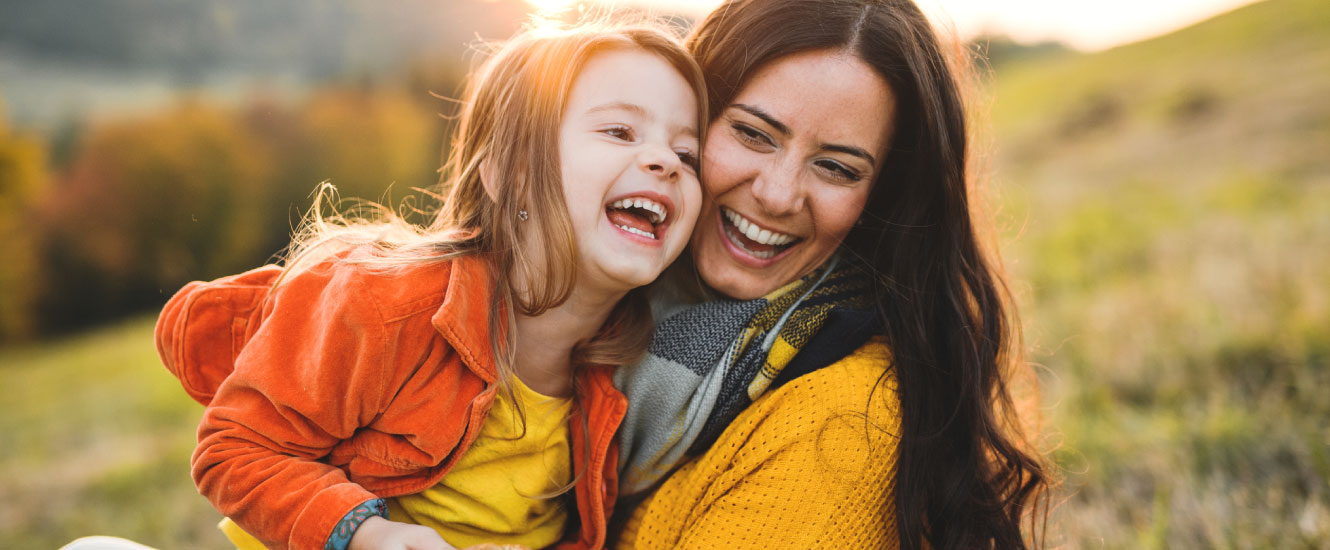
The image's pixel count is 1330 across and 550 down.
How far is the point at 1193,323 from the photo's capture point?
13.2ft

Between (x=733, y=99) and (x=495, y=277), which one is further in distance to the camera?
(x=733, y=99)

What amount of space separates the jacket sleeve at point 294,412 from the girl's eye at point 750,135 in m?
1.01

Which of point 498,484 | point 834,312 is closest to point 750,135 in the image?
point 834,312

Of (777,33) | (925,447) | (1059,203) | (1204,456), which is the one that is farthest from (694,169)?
(1059,203)

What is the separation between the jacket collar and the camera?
5.83ft

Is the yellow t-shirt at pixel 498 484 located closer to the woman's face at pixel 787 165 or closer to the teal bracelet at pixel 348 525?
the teal bracelet at pixel 348 525

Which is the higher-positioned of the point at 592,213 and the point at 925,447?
the point at 592,213

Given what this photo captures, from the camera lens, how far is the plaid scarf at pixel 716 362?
6.61 ft

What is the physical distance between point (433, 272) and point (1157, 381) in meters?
3.40

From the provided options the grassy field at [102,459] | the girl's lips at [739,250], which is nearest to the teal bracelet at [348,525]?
the girl's lips at [739,250]

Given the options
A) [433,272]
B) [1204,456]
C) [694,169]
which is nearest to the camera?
[433,272]

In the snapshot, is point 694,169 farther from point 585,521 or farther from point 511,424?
point 585,521

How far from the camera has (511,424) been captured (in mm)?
1982

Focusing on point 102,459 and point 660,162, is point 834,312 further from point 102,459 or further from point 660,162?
point 102,459
